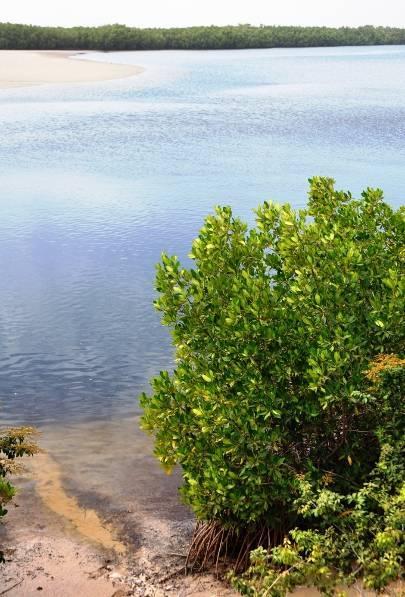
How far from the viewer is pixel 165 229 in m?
34.1

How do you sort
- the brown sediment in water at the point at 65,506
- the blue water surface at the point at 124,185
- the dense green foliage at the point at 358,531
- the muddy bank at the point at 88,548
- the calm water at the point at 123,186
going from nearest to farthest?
the dense green foliage at the point at 358,531 < the muddy bank at the point at 88,548 < the brown sediment in water at the point at 65,506 < the calm water at the point at 123,186 < the blue water surface at the point at 124,185

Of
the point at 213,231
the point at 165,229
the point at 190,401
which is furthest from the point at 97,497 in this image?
the point at 165,229

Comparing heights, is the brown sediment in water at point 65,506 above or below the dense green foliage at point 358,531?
below

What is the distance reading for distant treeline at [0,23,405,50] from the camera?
117m

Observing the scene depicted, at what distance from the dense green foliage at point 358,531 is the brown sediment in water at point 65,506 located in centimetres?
359

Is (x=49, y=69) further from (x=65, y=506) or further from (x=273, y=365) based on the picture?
(x=273, y=365)

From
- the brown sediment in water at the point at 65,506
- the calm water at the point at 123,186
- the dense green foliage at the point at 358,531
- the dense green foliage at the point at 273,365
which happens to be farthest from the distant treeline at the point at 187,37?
the dense green foliage at the point at 358,531

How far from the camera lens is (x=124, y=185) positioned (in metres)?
41.9

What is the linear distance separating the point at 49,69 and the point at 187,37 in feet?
170

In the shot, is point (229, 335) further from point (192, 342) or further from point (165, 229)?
point (165, 229)

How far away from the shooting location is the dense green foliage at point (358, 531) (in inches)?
368

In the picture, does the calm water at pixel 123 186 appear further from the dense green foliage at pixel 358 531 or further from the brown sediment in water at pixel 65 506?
the dense green foliage at pixel 358 531

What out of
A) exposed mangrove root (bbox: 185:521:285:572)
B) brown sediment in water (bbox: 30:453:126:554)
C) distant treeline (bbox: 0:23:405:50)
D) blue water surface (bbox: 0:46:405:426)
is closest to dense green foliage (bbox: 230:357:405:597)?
exposed mangrove root (bbox: 185:521:285:572)

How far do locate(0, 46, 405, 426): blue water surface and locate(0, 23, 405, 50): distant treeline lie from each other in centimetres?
3311
